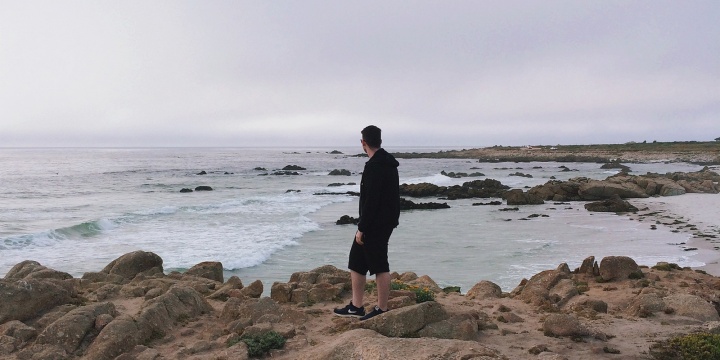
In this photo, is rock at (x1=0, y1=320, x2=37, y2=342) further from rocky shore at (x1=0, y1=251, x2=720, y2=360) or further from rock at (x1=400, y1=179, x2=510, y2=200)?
rock at (x1=400, y1=179, x2=510, y2=200)

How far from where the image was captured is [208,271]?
10.3m

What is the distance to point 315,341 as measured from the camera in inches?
234

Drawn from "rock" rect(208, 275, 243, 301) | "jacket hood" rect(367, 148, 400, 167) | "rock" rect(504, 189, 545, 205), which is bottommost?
"rock" rect(504, 189, 545, 205)

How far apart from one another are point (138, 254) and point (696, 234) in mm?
18055

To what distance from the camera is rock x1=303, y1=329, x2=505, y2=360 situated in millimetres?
4559

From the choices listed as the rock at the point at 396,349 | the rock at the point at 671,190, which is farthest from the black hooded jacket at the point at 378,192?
the rock at the point at 671,190

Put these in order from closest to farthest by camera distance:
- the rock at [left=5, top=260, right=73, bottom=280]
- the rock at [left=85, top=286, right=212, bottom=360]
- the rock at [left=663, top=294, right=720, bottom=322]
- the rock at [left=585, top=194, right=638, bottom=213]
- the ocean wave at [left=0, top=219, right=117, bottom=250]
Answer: the rock at [left=85, top=286, right=212, bottom=360] < the rock at [left=663, top=294, right=720, bottom=322] < the rock at [left=5, top=260, right=73, bottom=280] < the ocean wave at [left=0, top=219, right=117, bottom=250] < the rock at [left=585, top=194, right=638, bottom=213]

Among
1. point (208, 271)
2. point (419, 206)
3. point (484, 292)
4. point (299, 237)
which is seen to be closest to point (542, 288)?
point (484, 292)

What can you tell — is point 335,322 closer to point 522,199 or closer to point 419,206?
point 419,206

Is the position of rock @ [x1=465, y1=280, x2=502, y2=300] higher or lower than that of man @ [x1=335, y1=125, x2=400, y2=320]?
lower

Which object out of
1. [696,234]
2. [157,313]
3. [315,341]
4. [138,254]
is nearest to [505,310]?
[315,341]

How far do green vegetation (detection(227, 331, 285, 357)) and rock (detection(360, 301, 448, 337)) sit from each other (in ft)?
3.23

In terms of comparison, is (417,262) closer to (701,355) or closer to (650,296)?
(650,296)

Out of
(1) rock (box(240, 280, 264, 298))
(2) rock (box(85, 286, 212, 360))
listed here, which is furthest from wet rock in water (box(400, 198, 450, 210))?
(2) rock (box(85, 286, 212, 360))
